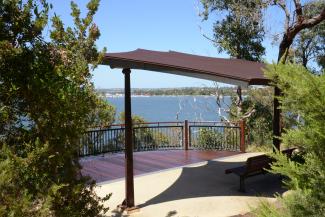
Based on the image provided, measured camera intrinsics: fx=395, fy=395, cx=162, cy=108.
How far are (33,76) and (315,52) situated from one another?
67.7 feet

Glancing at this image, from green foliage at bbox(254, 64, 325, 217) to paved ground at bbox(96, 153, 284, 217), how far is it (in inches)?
157

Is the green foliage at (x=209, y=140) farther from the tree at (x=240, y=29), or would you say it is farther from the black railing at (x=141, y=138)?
the tree at (x=240, y=29)

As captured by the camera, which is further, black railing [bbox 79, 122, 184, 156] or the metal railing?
the metal railing

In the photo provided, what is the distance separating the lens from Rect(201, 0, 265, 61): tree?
16812mm

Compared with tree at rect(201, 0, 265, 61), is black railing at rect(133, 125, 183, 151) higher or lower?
lower

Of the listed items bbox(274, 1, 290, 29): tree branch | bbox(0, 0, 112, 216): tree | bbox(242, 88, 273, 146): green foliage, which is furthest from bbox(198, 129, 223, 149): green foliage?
bbox(0, 0, 112, 216): tree

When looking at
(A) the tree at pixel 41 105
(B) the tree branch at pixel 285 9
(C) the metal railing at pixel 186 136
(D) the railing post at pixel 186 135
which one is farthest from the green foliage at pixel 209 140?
(A) the tree at pixel 41 105

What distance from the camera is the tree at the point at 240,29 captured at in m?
16.8

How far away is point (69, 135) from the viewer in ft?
12.9

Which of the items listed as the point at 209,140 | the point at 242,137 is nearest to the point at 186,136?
the point at 209,140

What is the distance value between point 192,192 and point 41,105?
4.94 metres

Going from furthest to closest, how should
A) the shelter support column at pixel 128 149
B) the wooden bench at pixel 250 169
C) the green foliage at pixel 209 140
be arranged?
the green foliage at pixel 209 140 < the wooden bench at pixel 250 169 < the shelter support column at pixel 128 149

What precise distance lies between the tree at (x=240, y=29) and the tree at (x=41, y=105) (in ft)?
45.3

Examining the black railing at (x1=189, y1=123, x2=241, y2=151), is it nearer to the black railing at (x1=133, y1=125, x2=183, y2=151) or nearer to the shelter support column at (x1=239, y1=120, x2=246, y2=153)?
the shelter support column at (x1=239, y1=120, x2=246, y2=153)
